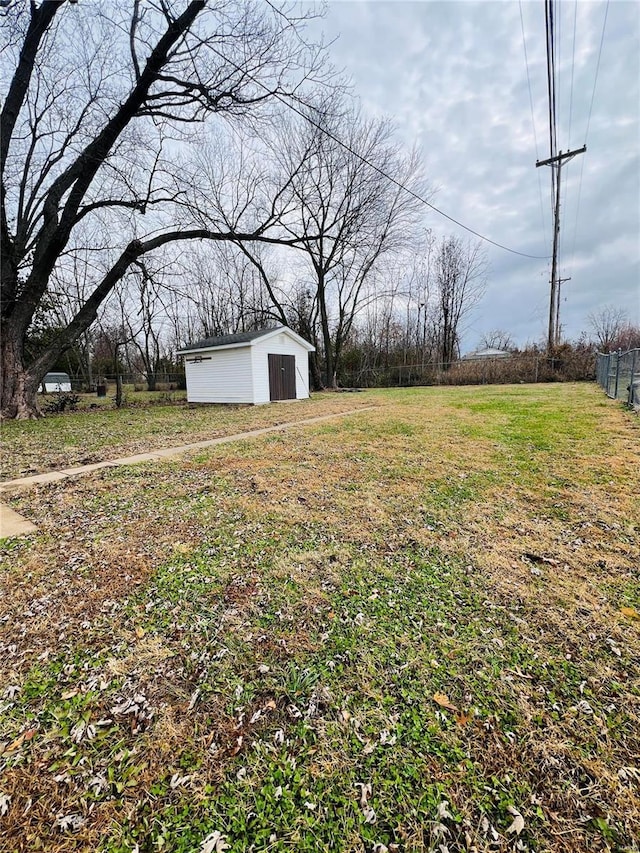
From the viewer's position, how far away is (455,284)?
22.5 metres

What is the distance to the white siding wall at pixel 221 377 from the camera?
39.0ft

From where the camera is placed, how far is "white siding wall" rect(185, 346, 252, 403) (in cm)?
1189

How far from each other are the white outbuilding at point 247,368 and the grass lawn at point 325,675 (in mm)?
9127

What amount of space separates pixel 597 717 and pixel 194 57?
11284mm

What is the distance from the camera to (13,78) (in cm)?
771

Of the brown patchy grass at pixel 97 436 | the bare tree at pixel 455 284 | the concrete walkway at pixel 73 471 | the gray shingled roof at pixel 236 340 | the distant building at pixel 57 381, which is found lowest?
the concrete walkway at pixel 73 471

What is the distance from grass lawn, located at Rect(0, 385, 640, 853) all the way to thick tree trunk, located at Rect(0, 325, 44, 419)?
8112 millimetres

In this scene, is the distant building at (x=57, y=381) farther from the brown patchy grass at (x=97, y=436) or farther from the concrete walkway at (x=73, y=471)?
the concrete walkway at (x=73, y=471)

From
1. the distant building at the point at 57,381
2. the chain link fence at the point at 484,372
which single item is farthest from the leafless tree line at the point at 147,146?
the distant building at the point at 57,381

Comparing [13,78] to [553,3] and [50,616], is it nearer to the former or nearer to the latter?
[553,3]

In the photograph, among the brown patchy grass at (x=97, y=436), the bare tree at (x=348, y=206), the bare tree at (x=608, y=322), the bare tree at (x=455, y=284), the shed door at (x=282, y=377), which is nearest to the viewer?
the brown patchy grass at (x=97, y=436)

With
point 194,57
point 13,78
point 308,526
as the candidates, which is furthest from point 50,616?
point 13,78

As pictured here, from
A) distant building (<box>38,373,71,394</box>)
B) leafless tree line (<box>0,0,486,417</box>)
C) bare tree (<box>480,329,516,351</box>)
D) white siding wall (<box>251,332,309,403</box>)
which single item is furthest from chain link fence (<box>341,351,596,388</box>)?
distant building (<box>38,373,71,394</box>)

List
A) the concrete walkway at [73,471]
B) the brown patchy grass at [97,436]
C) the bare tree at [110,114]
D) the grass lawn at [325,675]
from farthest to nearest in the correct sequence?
the bare tree at [110,114] < the brown patchy grass at [97,436] < the concrete walkway at [73,471] < the grass lawn at [325,675]
